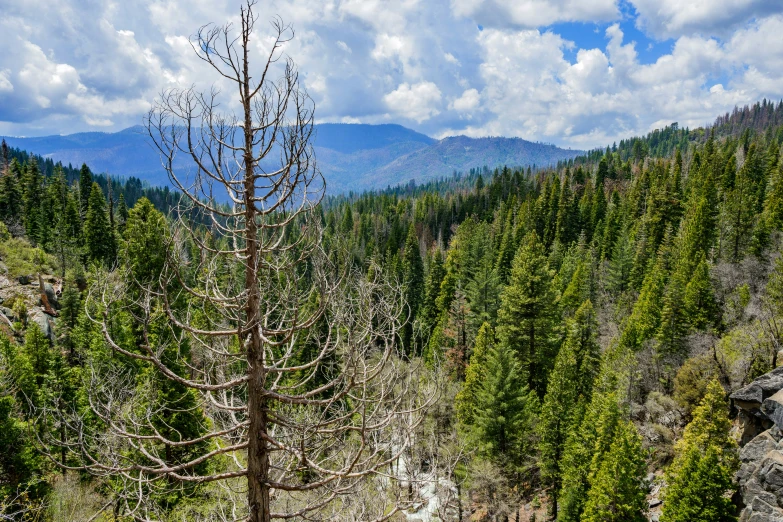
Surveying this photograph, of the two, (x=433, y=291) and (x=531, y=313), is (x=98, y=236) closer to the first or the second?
(x=433, y=291)

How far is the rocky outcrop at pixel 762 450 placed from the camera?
1533cm

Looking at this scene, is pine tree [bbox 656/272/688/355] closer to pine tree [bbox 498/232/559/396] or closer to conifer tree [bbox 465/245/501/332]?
pine tree [bbox 498/232/559/396]

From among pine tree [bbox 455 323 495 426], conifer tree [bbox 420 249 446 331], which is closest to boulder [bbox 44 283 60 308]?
pine tree [bbox 455 323 495 426]

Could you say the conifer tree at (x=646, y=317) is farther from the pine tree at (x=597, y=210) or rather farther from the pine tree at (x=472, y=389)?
the pine tree at (x=597, y=210)

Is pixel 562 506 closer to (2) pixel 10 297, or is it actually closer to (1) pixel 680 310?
(1) pixel 680 310

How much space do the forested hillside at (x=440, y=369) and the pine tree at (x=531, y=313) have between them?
13cm

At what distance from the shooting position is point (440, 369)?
10.3 m

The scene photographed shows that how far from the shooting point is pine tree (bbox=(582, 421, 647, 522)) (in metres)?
17.2

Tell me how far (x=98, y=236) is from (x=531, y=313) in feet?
139

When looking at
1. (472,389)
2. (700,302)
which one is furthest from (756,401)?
(472,389)

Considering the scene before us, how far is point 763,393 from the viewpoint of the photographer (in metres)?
19.1

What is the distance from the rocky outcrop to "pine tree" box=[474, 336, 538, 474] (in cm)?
890

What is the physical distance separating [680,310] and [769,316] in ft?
18.3

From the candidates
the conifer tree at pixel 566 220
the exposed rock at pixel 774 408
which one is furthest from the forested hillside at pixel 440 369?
the conifer tree at pixel 566 220
